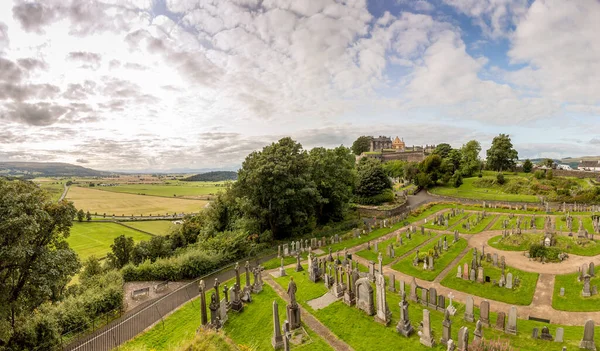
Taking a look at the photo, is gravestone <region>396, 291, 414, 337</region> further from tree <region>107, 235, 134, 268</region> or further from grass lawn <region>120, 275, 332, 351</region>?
tree <region>107, 235, 134, 268</region>

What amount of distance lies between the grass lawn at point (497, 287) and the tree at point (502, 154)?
4927 centimetres

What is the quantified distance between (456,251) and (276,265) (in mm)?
14911

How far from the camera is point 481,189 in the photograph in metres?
52.2

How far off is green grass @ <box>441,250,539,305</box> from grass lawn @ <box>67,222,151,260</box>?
35.2 metres

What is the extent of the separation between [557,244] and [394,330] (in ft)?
58.4

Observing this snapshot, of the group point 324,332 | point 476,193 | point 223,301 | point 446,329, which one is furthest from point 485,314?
point 476,193

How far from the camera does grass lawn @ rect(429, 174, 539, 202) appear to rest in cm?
4307

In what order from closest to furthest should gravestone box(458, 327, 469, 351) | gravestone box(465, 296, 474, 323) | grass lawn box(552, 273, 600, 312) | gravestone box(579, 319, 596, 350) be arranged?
gravestone box(458, 327, 469, 351) → gravestone box(579, 319, 596, 350) → gravestone box(465, 296, 474, 323) → grass lawn box(552, 273, 600, 312)

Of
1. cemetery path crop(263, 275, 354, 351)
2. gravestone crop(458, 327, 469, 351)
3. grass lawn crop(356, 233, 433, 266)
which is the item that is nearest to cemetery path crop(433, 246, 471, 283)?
grass lawn crop(356, 233, 433, 266)

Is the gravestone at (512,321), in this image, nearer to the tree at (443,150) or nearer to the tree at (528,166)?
the tree at (528,166)

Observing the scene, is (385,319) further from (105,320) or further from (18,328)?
(18,328)

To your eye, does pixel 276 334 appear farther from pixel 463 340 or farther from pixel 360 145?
pixel 360 145

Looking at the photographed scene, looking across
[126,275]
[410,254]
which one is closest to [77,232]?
[126,275]

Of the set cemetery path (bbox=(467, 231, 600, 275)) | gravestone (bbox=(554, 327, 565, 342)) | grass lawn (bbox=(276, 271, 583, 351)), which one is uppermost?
gravestone (bbox=(554, 327, 565, 342))
